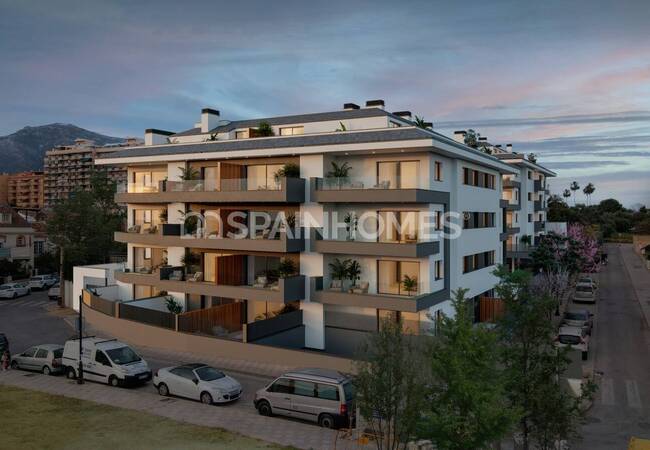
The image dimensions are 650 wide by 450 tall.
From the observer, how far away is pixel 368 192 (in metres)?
27.4

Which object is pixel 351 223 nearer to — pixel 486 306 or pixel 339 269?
pixel 339 269

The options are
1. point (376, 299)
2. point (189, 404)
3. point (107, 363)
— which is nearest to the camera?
point (189, 404)

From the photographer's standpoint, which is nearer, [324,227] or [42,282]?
[324,227]

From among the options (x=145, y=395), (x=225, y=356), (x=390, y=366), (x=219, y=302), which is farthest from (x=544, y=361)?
(x=219, y=302)

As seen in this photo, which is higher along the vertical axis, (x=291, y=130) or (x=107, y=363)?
(x=291, y=130)

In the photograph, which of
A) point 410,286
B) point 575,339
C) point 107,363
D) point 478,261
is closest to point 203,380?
point 107,363

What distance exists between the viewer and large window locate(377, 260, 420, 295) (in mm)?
27734

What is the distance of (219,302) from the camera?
3453 centimetres

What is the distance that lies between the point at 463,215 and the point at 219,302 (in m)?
16.4

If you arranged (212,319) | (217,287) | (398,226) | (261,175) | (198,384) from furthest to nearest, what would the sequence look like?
(261,175)
(217,287)
(212,319)
(398,226)
(198,384)

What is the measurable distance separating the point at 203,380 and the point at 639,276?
65.3 metres

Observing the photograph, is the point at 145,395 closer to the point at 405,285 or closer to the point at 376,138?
the point at 405,285

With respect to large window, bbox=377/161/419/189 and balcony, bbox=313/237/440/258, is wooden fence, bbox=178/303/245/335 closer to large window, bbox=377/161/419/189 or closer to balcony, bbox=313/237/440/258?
balcony, bbox=313/237/440/258

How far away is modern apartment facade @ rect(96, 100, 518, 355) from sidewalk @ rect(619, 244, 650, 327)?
2114cm
